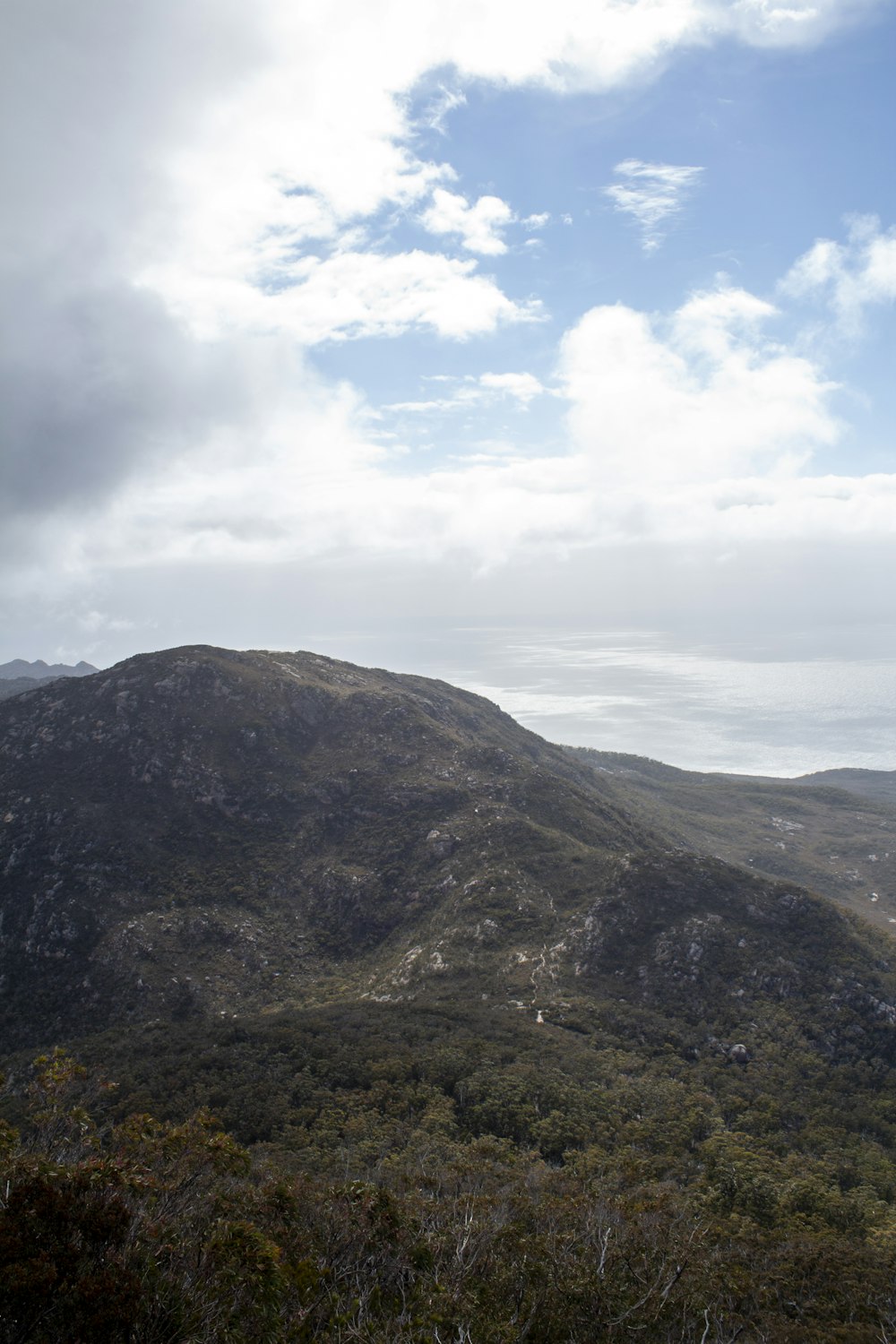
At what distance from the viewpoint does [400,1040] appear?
140 feet

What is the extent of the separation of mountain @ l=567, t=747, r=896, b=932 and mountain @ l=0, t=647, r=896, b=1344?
2.67 meters

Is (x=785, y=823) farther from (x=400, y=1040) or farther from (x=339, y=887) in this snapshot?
(x=400, y=1040)

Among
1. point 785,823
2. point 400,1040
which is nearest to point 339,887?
point 400,1040

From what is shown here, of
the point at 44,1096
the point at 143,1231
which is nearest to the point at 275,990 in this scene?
the point at 44,1096

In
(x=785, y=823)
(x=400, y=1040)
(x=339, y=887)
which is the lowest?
(x=400, y=1040)

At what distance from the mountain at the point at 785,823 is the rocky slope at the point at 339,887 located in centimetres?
2165

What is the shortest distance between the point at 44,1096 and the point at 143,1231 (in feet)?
21.6

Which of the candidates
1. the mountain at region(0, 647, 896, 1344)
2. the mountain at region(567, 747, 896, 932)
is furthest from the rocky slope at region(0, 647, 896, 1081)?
the mountain at region(567, 747, 896, 932)

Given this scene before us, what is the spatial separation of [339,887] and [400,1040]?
2998 cm

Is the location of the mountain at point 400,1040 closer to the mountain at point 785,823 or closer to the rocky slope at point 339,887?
the rocky slope at point 339,887

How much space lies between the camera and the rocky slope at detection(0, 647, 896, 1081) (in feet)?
169

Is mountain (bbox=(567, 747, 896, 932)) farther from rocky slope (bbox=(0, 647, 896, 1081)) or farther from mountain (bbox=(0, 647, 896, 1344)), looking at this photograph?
rocky slope (bbox=(0, 647, 896, 1081))

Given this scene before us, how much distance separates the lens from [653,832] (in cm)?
9812

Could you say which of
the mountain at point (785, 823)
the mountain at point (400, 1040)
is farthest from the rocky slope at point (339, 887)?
the mountain at point (785, 823)
